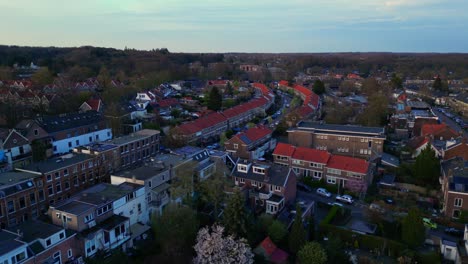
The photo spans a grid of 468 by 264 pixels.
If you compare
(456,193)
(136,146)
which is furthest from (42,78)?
(456,193)

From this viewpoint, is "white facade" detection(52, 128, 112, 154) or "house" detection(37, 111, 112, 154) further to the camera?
"white facade" detection(52, 128, 112, 154)

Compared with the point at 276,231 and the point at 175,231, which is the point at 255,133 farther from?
the point at 175,231

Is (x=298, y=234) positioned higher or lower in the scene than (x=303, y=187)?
higher

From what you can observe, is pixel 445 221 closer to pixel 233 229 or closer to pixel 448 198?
pixel 448 198

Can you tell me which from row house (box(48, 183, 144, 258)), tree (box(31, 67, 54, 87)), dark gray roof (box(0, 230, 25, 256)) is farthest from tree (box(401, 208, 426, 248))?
tree (box(31, 67, 54, 87))

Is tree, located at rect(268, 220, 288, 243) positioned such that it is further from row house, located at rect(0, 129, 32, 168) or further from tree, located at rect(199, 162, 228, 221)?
row house, located at rect(0, 129, 32, 168)
